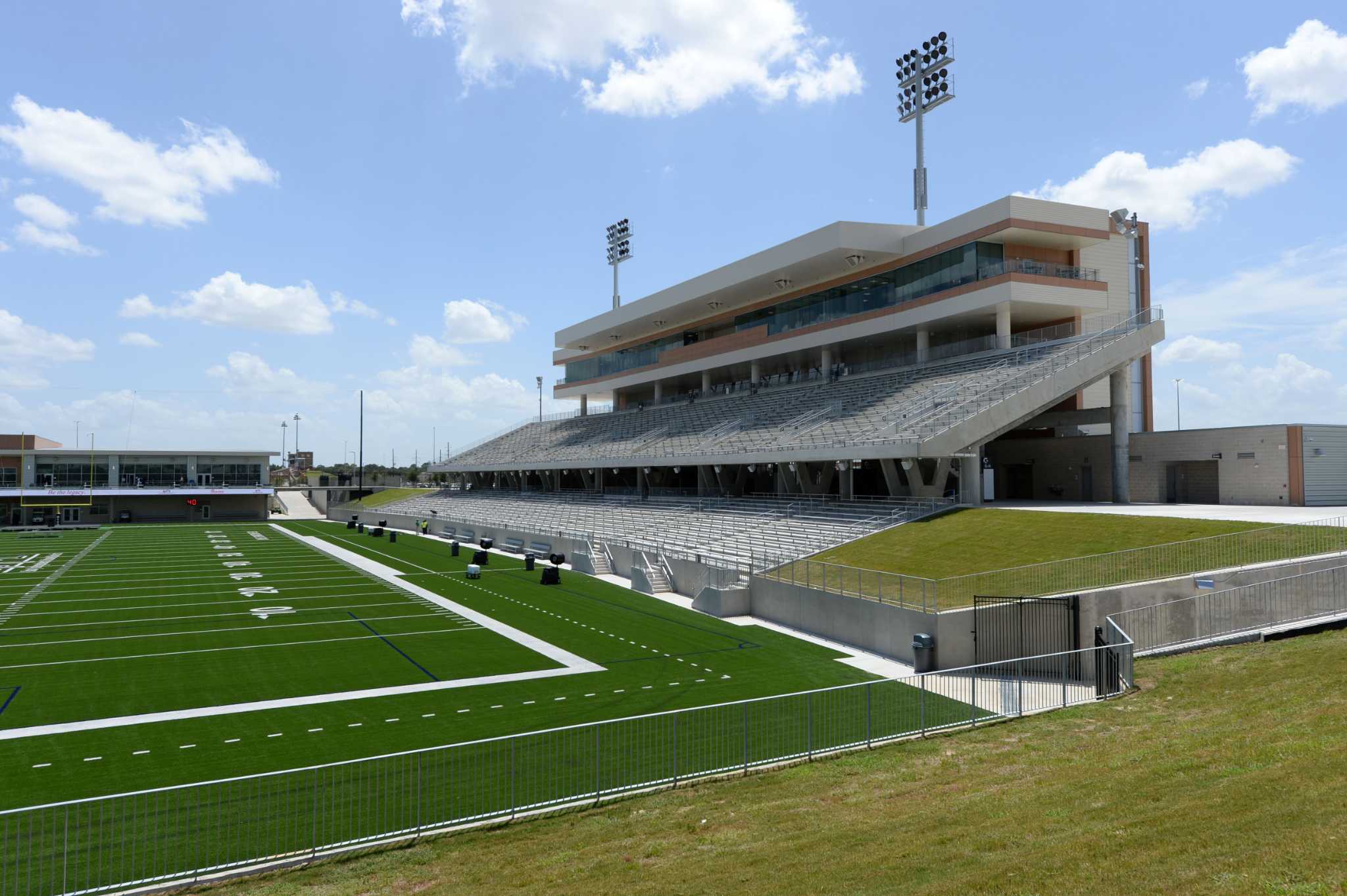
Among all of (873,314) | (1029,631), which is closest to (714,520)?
(873,314)

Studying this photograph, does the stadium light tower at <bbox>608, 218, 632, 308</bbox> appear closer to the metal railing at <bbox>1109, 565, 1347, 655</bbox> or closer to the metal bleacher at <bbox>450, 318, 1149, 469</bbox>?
the metal bleacher at <bbox>450, 318, 1149, 469</bbox>

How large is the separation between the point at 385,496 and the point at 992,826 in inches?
3390

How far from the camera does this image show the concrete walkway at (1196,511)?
2314cm

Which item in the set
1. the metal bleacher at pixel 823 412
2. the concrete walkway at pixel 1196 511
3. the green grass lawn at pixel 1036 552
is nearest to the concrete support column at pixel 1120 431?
the concrete walkway at pixel 1196 511

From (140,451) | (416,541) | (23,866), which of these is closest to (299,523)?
(140,451)

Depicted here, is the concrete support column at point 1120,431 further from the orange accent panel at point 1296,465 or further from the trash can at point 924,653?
the trash can at point 924,653

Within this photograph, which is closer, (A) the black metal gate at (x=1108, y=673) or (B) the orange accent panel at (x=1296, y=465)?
(A) the black metal gate at (x=1108, y=673)

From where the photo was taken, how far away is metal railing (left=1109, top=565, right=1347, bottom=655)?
16.4 m

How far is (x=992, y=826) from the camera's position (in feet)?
27.6

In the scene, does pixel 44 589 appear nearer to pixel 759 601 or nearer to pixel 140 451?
pixel 759 601

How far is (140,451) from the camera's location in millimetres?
73688

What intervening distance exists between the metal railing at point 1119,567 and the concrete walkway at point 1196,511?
1672 mm

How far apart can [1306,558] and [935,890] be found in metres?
14.8

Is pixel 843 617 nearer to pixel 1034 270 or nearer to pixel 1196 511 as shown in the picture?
pixel 1196 511
